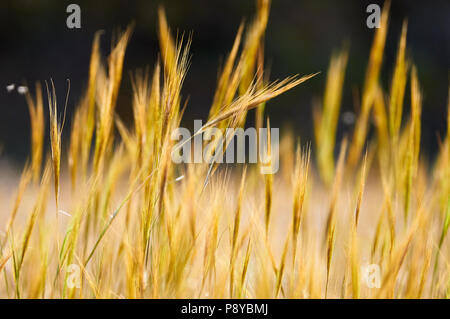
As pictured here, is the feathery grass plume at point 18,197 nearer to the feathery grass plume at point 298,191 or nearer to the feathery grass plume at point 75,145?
the feathery grass plume at point 75,145

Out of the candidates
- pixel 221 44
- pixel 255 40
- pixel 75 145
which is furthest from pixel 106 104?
pixel 221 44

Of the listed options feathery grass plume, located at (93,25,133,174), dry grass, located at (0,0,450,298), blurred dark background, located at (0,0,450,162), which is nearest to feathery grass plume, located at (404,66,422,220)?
dry grass, located at (0,0,450,298)

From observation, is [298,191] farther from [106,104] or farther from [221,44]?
[221,44]

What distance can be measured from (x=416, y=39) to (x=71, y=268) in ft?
12.5

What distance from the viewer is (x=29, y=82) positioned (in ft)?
13.4

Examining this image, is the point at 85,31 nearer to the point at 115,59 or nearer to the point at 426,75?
the point at 426,75

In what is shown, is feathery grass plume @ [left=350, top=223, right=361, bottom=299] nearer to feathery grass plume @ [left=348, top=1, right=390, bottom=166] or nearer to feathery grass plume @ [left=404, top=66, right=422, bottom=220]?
feathery grass plume @ [left=404, top=66, right=422, bottom=220]

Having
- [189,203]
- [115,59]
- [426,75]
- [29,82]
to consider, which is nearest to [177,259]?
[189,203]

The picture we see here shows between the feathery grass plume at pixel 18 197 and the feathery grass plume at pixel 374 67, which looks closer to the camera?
the feathery grass plume at pixel 18 197

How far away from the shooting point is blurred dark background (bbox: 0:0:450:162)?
3.59 m

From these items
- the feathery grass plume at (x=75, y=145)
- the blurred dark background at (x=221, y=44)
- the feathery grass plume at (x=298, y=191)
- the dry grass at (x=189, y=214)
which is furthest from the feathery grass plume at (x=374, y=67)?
the blurred dark background at (x=221, y=44)

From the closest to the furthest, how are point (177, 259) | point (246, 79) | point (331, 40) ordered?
point (177, 259) < point (246, 79) < point (331, 40)

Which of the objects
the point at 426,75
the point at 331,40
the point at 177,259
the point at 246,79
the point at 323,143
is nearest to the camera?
the point at 177,259

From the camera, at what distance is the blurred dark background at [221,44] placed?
11.8 ft
